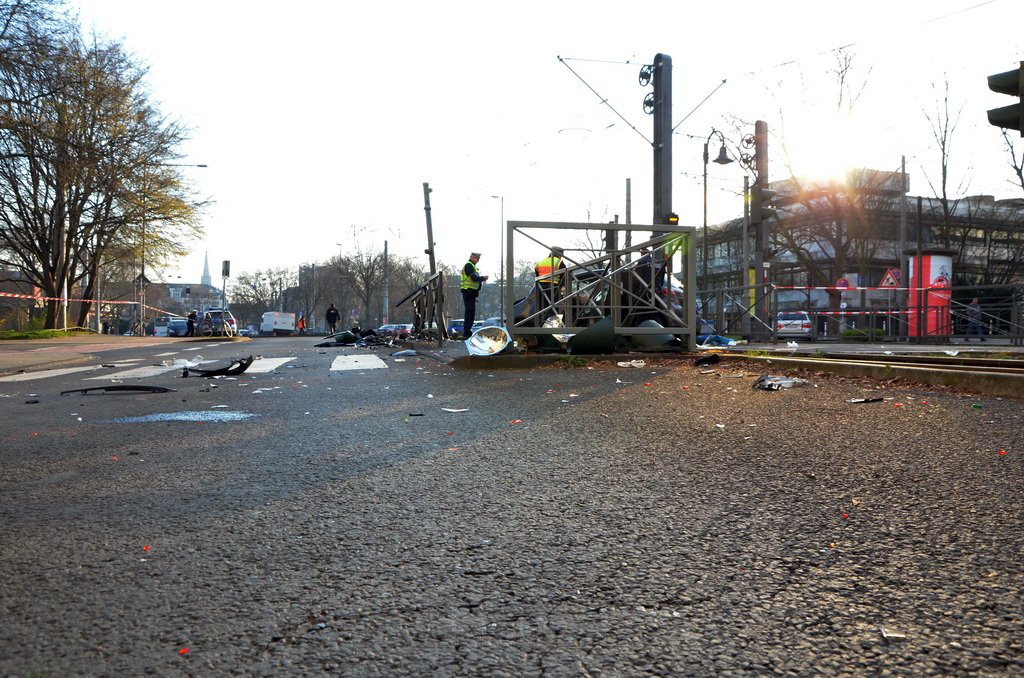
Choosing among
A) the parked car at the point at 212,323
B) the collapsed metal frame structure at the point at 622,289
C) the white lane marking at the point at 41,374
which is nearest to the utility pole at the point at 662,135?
the collapsed metal frame structure at the point at 622,289

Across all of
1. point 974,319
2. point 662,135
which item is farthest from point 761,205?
point 974,319

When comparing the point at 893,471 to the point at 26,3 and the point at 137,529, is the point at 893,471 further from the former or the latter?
the point at 26,3

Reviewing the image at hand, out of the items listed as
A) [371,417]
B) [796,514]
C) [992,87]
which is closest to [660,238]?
[992,87]

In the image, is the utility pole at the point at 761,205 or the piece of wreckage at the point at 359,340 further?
the piece of wreckage at the point at 359,340

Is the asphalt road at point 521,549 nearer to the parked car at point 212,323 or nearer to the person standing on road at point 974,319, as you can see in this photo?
the person standing on road at point 974,319

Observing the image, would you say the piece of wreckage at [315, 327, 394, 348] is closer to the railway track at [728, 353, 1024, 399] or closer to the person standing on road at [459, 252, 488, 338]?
the person standing on road at [459, 252, 488, 338]

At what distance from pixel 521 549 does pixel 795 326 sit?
3441 centimetres

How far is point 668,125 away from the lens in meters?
14.6

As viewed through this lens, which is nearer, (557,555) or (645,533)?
(557,555)

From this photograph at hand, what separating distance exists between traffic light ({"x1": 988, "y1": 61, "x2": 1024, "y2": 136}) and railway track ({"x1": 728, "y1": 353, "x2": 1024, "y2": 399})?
6.40ft

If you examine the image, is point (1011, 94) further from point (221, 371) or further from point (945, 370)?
point (221, 371)

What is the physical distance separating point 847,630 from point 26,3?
1796cm

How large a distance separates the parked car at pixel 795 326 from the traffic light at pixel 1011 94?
2298 centimetres

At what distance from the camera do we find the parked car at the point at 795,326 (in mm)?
29848
